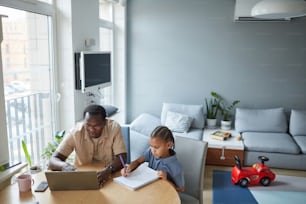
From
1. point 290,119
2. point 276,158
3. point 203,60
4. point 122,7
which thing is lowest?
point 276,158

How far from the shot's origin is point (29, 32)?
2.71 metres

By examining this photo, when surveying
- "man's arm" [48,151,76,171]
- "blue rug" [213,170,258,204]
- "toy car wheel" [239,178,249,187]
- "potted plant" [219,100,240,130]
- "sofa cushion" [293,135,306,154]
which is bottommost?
"blue rug" [213,170,258,204]

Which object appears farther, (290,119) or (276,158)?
(290,119)

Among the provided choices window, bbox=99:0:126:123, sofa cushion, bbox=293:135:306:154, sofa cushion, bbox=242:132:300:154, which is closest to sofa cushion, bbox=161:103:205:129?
sofa cushion, bbox=242:132:300:154

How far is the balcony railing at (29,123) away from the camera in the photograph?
2.51 m

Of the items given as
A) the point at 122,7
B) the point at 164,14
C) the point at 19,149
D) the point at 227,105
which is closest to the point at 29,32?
the point at 19,149

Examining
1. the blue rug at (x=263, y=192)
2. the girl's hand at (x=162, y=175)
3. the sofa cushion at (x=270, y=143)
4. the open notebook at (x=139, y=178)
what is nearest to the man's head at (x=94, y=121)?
the open notebook at (x=139, y=178)

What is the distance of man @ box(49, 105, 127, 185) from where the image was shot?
203 cm

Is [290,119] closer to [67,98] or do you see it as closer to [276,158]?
[276,158]

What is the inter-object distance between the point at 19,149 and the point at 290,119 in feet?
12.1

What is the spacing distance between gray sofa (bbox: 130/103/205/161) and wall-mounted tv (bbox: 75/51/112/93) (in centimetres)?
90

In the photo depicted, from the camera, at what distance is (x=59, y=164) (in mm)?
1959

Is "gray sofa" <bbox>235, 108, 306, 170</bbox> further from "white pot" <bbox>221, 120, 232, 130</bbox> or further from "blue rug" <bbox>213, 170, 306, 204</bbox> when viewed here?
"blue rug" <bbox>213, 170, 306, 204</bbox>

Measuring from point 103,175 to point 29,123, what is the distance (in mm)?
1272
